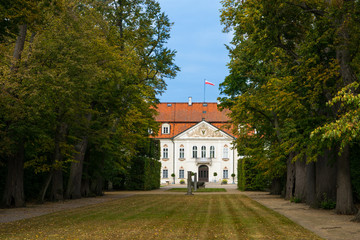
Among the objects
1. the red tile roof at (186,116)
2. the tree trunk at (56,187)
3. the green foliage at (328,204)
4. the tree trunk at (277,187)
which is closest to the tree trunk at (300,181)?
the green foliage at (328,204)

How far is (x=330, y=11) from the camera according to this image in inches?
529

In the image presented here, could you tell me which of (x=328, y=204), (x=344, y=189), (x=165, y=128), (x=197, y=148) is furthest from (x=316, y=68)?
(x=165, y=128)

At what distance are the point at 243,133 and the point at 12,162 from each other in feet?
53.0

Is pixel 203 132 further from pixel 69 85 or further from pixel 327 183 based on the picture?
pixel 69 85

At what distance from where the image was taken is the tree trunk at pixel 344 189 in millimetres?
14828

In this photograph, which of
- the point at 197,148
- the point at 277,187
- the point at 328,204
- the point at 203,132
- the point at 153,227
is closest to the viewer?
the point at 153,227

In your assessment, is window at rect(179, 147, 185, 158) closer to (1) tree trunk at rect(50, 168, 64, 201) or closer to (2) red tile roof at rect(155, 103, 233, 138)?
(2) red tile roof at rect(155, 103, 233, 138)

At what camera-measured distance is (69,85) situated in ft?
56.5

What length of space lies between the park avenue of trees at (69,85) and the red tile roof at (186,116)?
119 feet

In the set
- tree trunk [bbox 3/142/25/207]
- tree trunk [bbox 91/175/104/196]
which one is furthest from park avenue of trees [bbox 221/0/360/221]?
tree trunk [bbox 91/175/104/196]

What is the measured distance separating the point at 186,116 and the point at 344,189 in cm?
5458

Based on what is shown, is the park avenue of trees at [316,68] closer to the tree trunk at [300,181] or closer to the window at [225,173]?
the tree trunk at [300,181]

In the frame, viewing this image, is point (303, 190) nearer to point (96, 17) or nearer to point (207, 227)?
point (207, 227)

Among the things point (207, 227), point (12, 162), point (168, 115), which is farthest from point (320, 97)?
point (168, 115)
